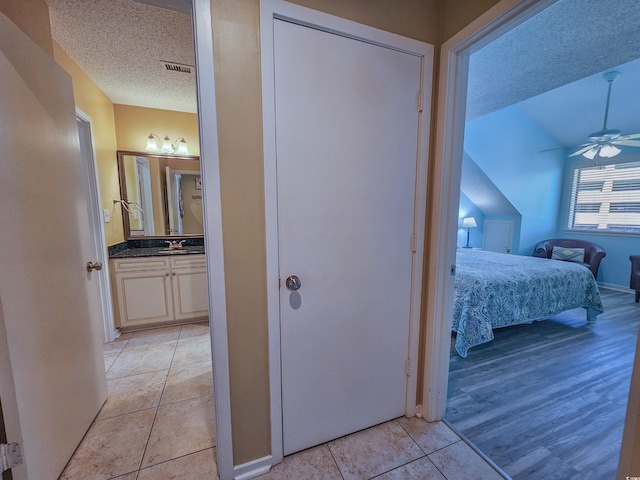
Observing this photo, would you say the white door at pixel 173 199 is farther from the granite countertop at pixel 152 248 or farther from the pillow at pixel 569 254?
the pillow at pixel 569 254

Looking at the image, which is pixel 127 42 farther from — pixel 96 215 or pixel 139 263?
pixel 139 263

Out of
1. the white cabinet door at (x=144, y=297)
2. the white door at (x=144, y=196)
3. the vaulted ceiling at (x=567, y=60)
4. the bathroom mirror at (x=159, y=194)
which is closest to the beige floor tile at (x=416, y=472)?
the white cabinet door at (x=144, y=297)

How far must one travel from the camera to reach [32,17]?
1.38m

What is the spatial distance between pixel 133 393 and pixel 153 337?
2.92 ft

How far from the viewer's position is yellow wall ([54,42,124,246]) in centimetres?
209

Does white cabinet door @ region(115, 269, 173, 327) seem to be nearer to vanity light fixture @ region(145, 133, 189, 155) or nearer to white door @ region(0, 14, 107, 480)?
white door @ region(0, 14, 107, 480)

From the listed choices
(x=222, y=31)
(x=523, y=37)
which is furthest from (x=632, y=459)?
(x=523, y=37)

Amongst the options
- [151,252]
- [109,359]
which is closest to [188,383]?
[109,359]

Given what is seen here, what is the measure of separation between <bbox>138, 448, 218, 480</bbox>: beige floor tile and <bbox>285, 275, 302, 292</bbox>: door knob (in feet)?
3.19

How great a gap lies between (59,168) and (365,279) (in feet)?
5.45

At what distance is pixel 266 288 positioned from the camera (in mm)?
1174

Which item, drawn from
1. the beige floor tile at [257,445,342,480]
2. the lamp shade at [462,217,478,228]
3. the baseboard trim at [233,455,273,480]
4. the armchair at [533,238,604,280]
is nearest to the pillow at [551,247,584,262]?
the armchair at [533,238,604,280]

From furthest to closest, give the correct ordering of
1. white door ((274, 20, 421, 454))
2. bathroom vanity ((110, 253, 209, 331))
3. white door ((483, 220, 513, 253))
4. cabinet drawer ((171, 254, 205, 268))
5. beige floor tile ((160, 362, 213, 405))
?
white door ((483, 220, 513, 253))
cabinet drawer ((171, 254, 205, 268))
bathroom vanity ((110, 253, 209, 331))
beige floor tile ((160, 362, 213, 405))
white door ((274, 20, 421, 454))

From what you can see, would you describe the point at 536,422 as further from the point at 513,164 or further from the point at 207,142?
the point at 513,164
